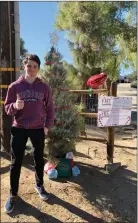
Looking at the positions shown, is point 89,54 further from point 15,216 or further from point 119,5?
point 15,216

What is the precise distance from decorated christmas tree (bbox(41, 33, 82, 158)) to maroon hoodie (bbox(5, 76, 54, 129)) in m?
0.88

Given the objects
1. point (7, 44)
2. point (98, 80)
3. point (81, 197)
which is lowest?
point (81, 197)

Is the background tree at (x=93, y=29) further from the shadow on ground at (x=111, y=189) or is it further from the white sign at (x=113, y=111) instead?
the shadow on ground at (x=111, y=189)

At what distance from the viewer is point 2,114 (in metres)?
4.85

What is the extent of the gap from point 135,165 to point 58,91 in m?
2.09

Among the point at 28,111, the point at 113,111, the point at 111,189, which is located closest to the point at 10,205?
the point at 28,111

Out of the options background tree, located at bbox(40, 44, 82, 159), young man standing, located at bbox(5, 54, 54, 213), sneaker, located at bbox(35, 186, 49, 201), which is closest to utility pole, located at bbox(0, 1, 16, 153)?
background tree, located at bbox(40, 44, 82, 159)

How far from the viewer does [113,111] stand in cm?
459

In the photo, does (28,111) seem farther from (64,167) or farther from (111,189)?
(111,189)

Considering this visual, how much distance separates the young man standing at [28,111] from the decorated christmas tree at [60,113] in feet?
2.48

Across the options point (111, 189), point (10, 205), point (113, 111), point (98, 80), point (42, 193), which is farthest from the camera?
point (98, 80)

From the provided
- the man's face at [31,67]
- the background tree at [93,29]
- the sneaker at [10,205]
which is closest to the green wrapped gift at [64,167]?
the sneaker at [10,205]

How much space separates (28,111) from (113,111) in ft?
6.01

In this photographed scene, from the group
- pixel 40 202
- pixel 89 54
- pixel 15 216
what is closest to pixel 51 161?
pixel 40 202
